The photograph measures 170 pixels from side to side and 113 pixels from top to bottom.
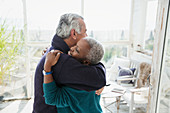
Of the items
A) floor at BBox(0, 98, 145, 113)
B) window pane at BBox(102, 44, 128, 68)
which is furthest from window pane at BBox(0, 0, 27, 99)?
window pane at BBox(102, 44, 128, 68)

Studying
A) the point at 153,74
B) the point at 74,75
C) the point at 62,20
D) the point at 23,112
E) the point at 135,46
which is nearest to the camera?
the point at 74,75

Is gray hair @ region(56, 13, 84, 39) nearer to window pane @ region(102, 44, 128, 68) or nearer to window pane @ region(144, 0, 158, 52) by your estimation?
window pane @ region(144, 0, 158, 52)

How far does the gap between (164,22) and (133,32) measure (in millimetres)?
2644

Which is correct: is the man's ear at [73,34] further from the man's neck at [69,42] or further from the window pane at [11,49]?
the window pane at [11,49]

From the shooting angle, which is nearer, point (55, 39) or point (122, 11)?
point (55, 39)

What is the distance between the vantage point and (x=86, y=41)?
2.74ft

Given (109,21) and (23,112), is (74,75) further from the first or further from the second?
(109,21)

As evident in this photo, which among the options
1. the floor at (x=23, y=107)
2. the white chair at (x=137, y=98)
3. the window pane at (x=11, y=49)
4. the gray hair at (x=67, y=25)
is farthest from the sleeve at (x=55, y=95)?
the window pane at (x=11, y=49)

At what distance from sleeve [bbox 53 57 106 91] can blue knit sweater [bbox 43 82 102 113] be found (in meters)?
0.04

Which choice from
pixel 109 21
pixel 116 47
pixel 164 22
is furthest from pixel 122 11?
pixel 164 22

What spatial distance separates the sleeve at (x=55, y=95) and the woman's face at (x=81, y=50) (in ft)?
0.67

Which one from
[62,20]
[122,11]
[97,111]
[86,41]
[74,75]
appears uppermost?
[122,11]

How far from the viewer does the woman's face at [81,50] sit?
829mm

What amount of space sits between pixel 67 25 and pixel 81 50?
0.18 metres
